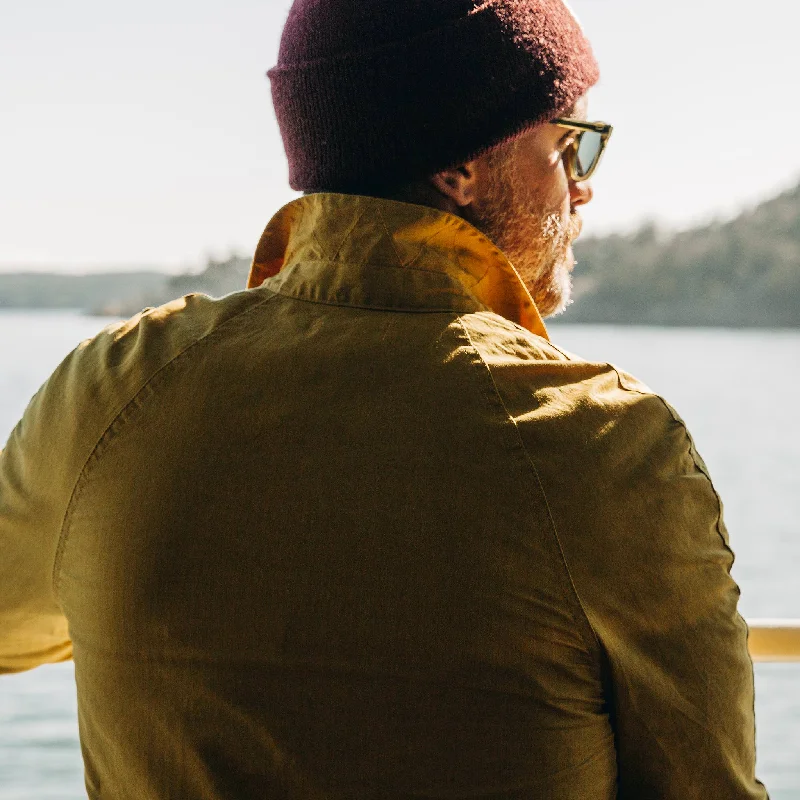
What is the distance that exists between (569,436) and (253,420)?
0.21m

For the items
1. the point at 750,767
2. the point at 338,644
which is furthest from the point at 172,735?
the point at 750,767

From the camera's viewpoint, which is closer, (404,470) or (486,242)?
(404,470)

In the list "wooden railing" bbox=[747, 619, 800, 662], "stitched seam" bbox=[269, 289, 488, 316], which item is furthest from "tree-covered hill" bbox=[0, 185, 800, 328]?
"stitched seam" bbox=[269, 289, 488, 316]

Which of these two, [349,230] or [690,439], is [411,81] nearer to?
[349,230]

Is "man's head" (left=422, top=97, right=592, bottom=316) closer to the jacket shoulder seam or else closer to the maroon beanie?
the maroon beanie

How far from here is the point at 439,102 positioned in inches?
31.0

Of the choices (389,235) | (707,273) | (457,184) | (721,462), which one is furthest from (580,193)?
(721,462)

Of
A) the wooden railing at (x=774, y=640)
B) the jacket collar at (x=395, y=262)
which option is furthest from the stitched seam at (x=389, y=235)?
the wooden railing at (x=774, y=640)

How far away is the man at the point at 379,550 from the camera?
602mm

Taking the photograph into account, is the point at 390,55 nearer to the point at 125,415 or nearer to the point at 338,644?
the point at 125,415

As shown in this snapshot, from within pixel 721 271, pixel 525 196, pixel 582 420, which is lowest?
pixel 721 271

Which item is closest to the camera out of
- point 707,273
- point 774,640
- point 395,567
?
point 395,567

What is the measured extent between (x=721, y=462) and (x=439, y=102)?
16.1 meters

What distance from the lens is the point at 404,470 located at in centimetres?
61
